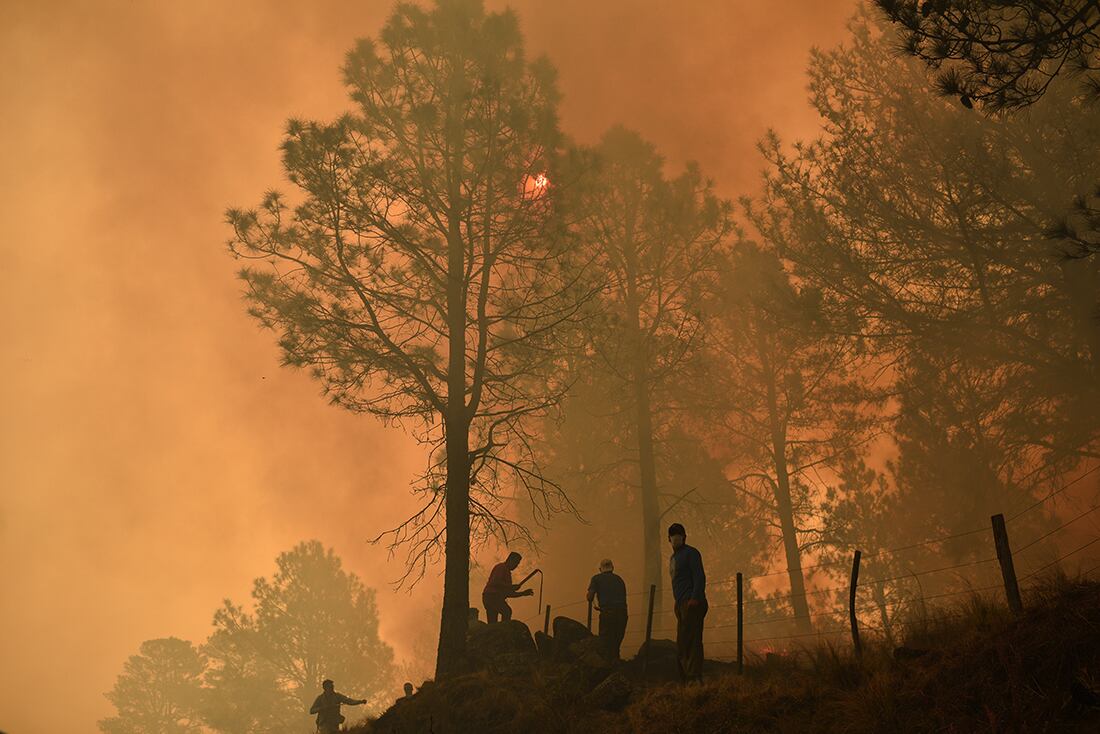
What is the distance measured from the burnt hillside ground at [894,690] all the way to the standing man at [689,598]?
32 centimetres

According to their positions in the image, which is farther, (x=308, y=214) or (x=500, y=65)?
(x=500, y=65)

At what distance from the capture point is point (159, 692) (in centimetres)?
4919

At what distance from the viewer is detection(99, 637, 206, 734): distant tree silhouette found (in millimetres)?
48000

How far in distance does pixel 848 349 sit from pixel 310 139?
941 centimetres

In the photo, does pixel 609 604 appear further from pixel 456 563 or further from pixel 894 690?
pixel 894 690

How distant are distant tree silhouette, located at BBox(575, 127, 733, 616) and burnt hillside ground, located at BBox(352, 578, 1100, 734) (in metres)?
8.23

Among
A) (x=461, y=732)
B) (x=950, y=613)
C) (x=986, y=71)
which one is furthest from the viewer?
(x=461, y=732)

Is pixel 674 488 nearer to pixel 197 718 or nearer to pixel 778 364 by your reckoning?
pixel 778 364

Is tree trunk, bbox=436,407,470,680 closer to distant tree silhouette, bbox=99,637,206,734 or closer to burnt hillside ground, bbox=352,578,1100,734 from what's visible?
burnt hillside ground, bbox=352,578,1100,734

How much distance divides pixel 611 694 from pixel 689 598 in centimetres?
142

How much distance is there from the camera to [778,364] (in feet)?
64.7

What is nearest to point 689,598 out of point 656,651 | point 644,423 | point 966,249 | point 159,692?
point 656,651

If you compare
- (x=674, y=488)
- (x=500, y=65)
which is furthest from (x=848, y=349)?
(x=674, y=488)

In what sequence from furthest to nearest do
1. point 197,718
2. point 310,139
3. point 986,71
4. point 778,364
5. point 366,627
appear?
point 197,718 → point 366,627 → point 778,364 → point 310,139 → point 986,71
